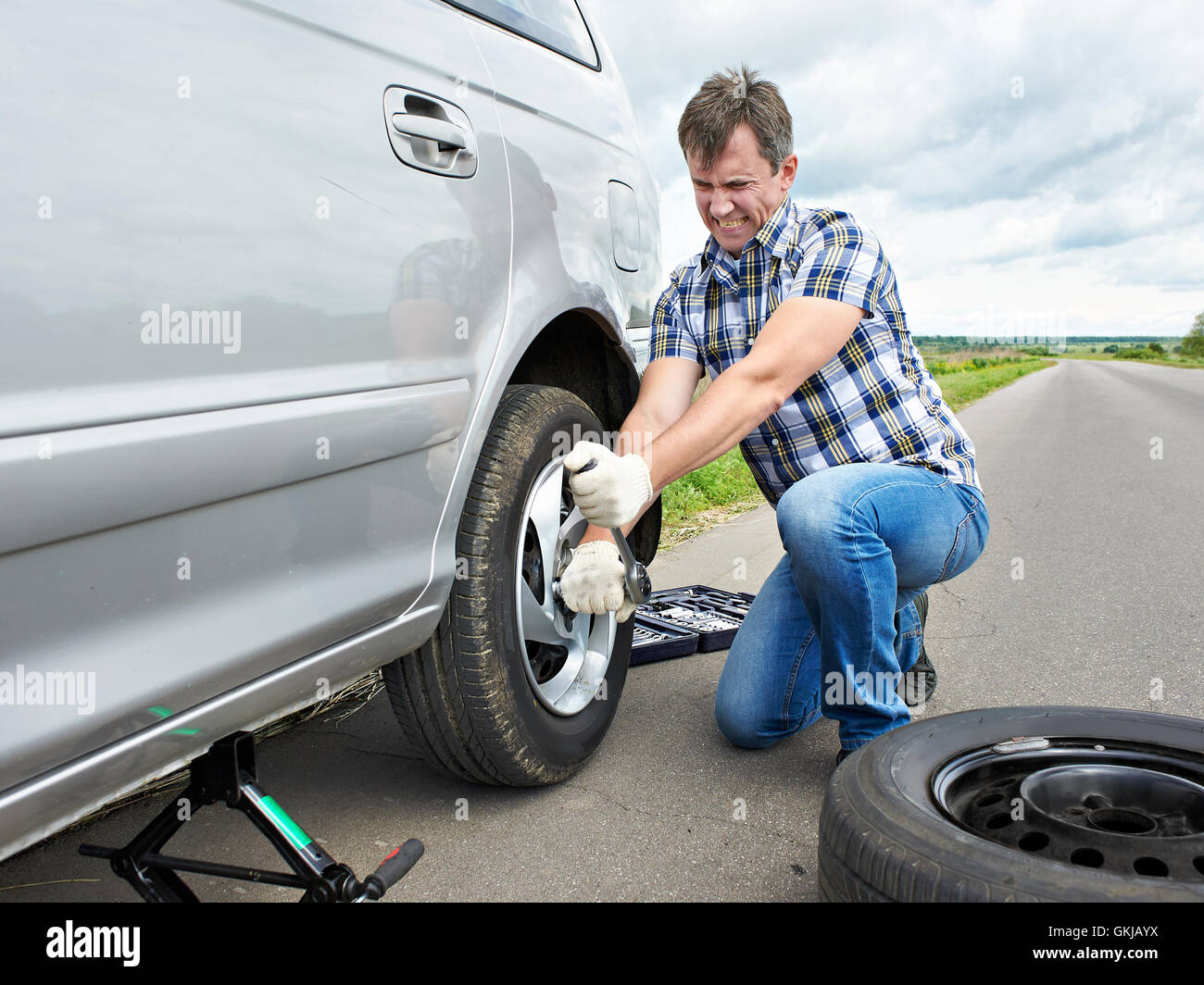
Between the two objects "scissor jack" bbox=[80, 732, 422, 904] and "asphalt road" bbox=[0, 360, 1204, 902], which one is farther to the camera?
"asphalt road" bbox=[0, 360, 1204, 902]

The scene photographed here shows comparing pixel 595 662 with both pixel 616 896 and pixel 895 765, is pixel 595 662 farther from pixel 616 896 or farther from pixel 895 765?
pixel 895 765

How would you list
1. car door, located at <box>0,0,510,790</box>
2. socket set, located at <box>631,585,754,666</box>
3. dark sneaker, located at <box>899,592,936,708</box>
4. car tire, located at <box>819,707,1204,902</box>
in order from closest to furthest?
car door, located at <box>0,0,510,790</box> < car tire, located at <box>819,707,1204,902</box> < dark sneaker, located at <box>899,592,936,708</box> < socket set, located at <box>631,585,754,666</box>

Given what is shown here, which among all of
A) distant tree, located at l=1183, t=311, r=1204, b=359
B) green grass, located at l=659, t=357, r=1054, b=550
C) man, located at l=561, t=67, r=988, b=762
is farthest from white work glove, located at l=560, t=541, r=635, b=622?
distant tree, located at l=1183, t=311, r=1204, b=359

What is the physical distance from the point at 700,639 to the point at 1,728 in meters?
2.32

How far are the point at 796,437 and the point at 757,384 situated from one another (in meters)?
0.36

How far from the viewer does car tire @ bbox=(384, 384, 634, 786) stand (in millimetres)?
1768

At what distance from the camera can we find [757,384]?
2.11m

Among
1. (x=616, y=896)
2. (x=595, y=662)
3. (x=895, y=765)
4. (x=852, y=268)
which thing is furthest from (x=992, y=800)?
(x=852, y=268)

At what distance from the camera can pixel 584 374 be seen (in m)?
2.56

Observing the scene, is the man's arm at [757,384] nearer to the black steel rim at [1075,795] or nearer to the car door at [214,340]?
the car door at [214,340]

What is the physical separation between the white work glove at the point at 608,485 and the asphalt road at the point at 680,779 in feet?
2.17

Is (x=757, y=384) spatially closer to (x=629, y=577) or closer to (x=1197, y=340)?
(x=629, y=577)

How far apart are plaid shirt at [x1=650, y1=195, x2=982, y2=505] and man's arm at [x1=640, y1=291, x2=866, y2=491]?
0.06 m

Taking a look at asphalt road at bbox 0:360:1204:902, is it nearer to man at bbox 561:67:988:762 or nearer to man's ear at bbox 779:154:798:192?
man at bbox 561:67:988:762
